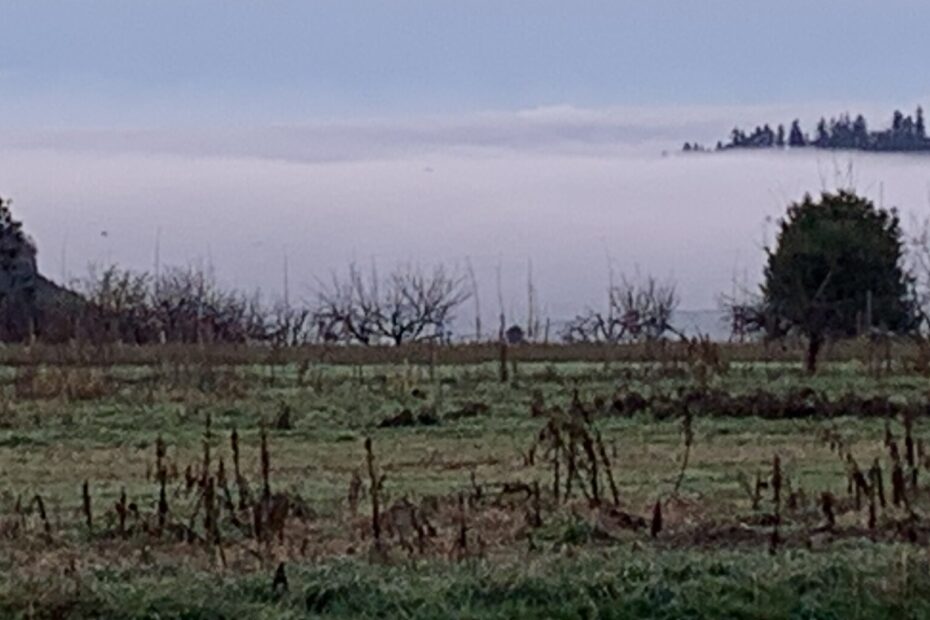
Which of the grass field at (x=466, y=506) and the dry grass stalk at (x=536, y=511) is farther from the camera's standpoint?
the dry grass stalk at (x=536, y=511)

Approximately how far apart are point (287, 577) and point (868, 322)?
3369 cm

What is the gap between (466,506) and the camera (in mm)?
12344

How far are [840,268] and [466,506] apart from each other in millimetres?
30030

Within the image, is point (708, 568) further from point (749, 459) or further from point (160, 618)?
point (749, 459)

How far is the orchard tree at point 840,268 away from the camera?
1567 inches

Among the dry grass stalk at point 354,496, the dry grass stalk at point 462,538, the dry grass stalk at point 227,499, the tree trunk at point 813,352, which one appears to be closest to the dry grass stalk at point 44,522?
the dry grass stalk at point 227,499

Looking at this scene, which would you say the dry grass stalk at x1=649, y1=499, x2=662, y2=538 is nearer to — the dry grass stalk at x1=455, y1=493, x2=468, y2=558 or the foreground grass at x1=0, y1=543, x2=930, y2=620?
the dry grass stalk at x1=455, y1=493, x2=468, y2=558

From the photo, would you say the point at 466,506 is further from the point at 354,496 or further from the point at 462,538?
the point at 462,538

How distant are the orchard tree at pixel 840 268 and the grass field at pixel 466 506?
15.8 m

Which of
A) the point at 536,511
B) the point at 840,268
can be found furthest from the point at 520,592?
the point at 840,268

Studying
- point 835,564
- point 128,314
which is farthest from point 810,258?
point 835,564

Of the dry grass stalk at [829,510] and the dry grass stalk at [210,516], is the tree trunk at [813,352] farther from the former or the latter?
the dry grass stalk at [210,516]

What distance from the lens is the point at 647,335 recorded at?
34.9m

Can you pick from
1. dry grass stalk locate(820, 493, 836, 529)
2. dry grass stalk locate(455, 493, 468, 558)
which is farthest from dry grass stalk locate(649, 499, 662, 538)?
dry grass stalk locate(455, 493, 468, 558)
